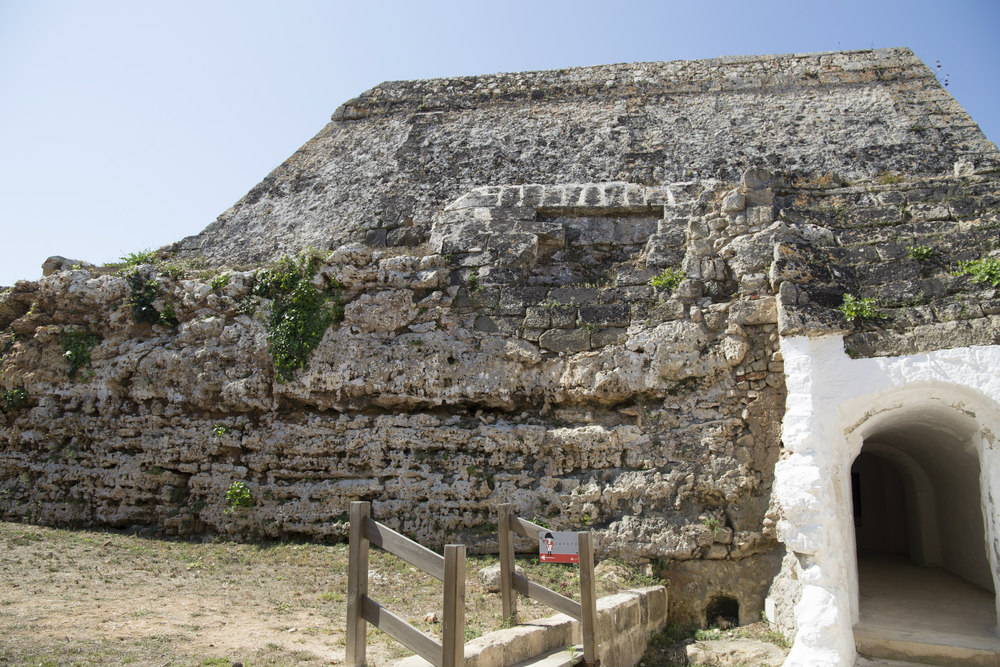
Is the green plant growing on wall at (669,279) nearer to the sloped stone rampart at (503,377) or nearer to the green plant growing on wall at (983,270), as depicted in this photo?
the sloped stone rampart at (503,377)

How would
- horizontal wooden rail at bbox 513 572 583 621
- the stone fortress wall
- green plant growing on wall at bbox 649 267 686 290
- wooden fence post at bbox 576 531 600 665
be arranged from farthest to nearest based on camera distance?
green plant growing on wall at bbox 649 267 686 290 → the stone fortress wall → horizontal wooden rail at bbox 513 572 583 621 → wooden fence post at bbox 576 531 600 665

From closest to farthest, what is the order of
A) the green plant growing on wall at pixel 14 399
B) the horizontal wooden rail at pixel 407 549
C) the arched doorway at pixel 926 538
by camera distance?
the horizontal wooden rail at pixel 407 549, the arched doorway at pixel 926 538, the green plant growing on wall at pixel 14 399

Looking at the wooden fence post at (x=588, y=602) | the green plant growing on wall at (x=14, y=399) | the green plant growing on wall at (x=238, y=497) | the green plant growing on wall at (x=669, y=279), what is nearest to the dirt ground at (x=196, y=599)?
the green plant growing on wall at (x=238, y=497)

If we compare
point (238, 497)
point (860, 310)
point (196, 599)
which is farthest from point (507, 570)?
point (860, 310)

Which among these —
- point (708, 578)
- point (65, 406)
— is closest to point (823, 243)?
point (708, 578)

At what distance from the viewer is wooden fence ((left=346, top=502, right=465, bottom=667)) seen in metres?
3.47

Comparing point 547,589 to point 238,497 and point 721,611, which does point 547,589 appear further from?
point 238,497

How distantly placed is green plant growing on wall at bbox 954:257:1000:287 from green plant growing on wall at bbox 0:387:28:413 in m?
9.29

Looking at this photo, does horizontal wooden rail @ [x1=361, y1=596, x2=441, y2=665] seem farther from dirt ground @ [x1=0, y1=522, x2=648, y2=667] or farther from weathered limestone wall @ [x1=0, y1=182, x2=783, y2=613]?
weathered limestone wall @ [x1=0, y1=182, x2=783, y2=613]

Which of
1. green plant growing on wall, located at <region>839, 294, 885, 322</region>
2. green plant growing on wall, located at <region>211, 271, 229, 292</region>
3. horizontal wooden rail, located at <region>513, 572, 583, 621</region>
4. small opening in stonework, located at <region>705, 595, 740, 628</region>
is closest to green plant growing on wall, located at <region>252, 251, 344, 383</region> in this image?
green plant growing on wall, located at <region>211, 271, 229, 292</region>

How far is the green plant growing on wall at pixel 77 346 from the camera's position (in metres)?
7.67

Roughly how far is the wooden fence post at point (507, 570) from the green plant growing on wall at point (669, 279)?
112 inches

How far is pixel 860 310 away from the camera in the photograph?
18.4 feet

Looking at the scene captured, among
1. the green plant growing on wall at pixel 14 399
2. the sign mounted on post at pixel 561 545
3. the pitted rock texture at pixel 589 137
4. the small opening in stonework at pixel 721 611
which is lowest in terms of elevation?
the small opening in stonework at pixel 721 611
